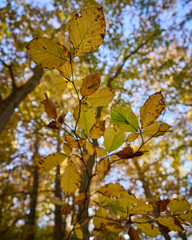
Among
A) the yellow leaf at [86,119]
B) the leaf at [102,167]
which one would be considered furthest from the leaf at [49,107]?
the leaf at [102,167]

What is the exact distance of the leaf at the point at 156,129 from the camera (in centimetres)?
45

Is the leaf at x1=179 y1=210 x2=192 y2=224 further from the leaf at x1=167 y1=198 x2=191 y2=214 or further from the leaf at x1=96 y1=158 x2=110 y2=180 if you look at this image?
the leaf at x1=96 y1=158 x2=110 y2=180

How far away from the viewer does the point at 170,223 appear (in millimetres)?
488

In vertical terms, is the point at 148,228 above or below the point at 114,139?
below

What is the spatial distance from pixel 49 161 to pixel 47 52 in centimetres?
29

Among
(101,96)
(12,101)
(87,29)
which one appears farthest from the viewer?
(12,101)

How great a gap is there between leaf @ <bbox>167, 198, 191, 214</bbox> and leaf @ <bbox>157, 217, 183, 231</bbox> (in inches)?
1.1

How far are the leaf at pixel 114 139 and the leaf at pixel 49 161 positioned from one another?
0.13 meters

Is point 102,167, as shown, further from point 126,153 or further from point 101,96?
point 101,96

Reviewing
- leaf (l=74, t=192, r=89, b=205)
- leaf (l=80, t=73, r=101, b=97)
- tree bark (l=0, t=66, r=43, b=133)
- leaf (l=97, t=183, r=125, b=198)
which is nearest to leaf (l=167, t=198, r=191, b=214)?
leaf (l=97, t=183, r=125, b=198)

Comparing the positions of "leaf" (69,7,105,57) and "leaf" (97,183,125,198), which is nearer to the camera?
"leaf" (69,7,105,57)

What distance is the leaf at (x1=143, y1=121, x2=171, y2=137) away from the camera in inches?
17.6

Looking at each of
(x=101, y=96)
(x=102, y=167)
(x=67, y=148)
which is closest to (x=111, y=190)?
(x=102, y=167)

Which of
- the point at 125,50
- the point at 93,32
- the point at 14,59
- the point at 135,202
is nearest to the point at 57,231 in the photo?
the point at 14,59
